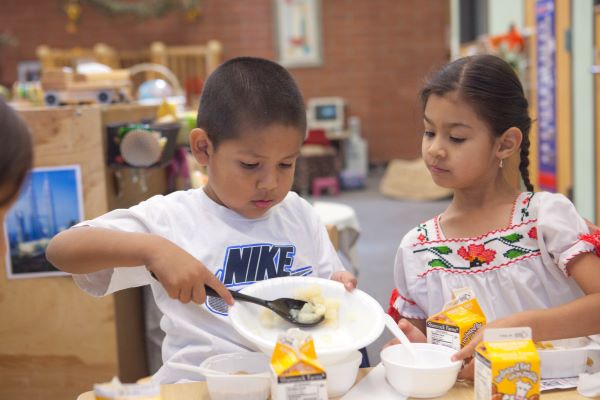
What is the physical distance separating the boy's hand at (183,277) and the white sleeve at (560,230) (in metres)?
0.67

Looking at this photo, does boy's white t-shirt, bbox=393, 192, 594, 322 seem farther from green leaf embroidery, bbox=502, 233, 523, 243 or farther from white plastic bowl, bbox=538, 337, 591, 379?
white plastic bowl, bbox=538, 337, 591, 379

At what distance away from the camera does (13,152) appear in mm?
880

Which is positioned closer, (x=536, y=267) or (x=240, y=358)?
(x=240, y=358)

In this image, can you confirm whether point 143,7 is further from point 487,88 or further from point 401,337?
point 401,337

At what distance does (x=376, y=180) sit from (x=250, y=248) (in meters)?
7.63

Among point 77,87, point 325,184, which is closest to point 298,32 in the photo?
point 325,184

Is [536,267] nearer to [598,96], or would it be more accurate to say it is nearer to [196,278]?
[196,278]

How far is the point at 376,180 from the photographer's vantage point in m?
8.87

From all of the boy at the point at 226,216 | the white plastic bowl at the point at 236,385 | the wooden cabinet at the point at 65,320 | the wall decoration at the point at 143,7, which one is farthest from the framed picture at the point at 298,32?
the white plastic bowl at the point at 236,385

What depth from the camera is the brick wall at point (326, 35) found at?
29.8 feet

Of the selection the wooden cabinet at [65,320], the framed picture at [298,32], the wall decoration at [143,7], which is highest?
the wall decoration at [143,7]

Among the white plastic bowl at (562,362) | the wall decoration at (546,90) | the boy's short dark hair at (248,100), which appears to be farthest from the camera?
the wall decoration at (546,90)

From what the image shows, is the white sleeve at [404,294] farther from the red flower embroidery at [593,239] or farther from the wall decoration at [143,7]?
the wall decoration at [143,7]

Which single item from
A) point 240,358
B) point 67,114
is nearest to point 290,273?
point 240,358
